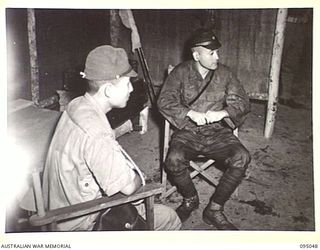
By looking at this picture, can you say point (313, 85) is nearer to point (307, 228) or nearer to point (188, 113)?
point (188, 113)

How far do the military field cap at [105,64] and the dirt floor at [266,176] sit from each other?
111 cm

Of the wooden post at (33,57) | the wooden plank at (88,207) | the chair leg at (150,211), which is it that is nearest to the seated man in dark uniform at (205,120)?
the chair leg at (150,211)

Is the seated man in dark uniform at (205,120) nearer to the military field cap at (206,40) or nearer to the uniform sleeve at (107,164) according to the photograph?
the military field cap at (206,40)

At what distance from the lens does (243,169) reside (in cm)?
212

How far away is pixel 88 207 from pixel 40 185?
19cm

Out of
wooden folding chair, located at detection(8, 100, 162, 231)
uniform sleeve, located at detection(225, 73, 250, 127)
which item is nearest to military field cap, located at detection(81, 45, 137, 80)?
wooden folding chair, located at detection(8, 100, 162, 231)

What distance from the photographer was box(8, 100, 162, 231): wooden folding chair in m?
1.32

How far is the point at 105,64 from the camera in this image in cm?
147

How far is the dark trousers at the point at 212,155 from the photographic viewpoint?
2.13 meters

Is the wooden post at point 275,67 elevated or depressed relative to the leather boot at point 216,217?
elevated

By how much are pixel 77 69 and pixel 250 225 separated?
6.06ft

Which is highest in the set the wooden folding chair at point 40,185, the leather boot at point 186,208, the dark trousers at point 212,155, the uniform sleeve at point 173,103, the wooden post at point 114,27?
the wooden post at point 114,27
